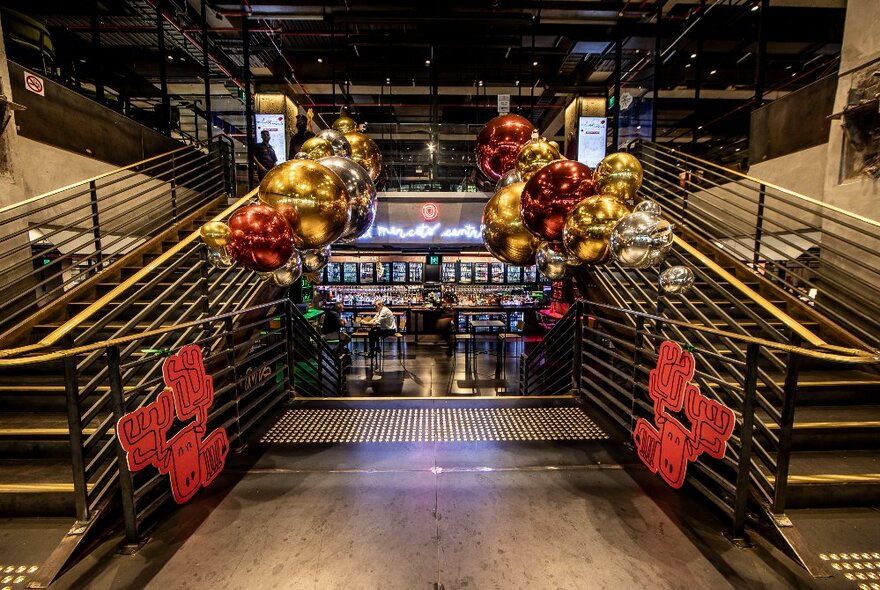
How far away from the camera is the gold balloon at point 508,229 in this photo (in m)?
2.72

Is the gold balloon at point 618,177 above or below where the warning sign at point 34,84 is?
below

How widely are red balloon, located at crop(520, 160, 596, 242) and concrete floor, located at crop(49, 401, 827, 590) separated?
1769 millimetres

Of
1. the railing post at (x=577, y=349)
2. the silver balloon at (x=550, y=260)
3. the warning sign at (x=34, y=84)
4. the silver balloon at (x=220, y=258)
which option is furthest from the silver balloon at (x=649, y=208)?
the warning sign at (x=34, y=84)

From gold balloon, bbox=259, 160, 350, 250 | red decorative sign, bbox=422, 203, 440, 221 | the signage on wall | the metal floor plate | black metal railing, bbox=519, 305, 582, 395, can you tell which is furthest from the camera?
the signage on wall

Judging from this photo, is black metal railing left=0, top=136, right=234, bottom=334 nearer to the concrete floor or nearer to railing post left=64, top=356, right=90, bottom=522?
railing post left=64, top=356, right=90, bottom=522

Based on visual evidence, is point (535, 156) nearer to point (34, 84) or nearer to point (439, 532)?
point (439, 532)

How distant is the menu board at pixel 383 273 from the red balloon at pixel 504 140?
312 inches

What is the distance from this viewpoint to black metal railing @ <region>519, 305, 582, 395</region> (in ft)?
12.6

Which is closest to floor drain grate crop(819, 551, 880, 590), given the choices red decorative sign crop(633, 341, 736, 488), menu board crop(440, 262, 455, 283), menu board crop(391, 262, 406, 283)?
red decorative sign crop(633, 341, 736, 488)

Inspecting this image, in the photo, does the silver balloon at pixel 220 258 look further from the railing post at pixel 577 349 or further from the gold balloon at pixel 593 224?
the railing post at pixel 577 349

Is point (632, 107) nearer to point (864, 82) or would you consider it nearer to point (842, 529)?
point (864, 82)

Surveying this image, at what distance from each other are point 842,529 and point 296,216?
371 centimetres

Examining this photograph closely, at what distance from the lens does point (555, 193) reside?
232 centimetres

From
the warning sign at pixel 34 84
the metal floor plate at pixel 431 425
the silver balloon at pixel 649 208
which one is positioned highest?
the warning sign at pixel 34 84
